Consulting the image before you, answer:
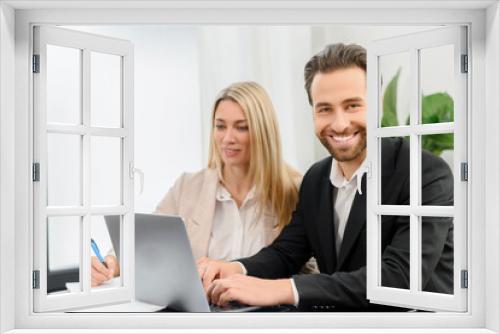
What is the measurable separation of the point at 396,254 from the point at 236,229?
112cm

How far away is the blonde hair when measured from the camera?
4.11 metres

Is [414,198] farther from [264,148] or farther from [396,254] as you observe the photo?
[264,148]

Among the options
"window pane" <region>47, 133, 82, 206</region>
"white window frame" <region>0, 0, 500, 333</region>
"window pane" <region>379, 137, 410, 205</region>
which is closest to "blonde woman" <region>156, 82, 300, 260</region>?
"window pane" <region>47, 133, 82, 206</region>

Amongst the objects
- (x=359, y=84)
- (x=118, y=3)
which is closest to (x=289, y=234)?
(x=359, y=84)

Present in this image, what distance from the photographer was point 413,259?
2865mm

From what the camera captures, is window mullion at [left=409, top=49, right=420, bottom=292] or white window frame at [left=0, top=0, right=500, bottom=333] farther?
window mullion at [left=409, top=49, right=420, bottom=292]

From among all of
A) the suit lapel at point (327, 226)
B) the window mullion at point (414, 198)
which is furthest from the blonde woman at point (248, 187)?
the window mullion at point (414, 198)

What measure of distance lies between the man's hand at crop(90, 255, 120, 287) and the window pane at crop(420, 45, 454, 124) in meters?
2.00

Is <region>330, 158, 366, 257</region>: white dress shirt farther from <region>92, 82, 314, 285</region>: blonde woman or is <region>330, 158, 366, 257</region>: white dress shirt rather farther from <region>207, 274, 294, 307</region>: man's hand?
<region>207, 274, 294, 307</region>: man's hand

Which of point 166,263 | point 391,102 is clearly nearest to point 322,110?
point 391,102

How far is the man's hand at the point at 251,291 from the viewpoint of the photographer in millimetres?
3773

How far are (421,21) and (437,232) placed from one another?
107 centimetres

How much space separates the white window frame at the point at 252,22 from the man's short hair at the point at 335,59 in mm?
1172

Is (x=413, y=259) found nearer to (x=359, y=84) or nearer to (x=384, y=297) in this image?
(x=384, y=297)
